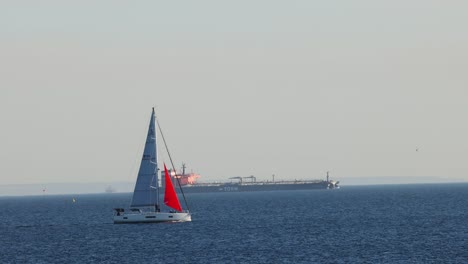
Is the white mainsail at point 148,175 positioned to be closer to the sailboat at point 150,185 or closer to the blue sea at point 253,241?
the sailboat at point 150,185

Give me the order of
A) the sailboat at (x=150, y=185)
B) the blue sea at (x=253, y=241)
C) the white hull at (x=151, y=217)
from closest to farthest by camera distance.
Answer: the blue sea at (x=253, y=241)
the sailboat at (x=150, y=185)
the white hull at (x=151, y=217)

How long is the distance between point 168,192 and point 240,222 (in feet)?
48.4

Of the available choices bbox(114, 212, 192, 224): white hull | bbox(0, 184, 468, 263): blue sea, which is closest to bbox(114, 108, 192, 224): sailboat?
bbox(114, 212, 192, 224): white hull

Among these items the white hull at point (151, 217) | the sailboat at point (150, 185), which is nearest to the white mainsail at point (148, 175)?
the sailboat at point (150, 185)

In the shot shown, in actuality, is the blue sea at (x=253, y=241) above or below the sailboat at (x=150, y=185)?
below

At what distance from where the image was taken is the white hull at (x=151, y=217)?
11894 cm

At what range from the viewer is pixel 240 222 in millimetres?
129375

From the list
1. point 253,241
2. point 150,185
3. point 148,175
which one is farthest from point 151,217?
point 253,241

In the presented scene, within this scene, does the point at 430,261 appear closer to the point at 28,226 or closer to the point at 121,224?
the point at 121,224

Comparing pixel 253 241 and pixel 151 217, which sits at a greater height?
pixel 151 217

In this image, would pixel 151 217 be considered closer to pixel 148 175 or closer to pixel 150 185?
pixel 150 185

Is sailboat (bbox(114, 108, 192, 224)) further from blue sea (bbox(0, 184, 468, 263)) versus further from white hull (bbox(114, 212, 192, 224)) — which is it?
blue sea (bbox(0, 184, 468, 263))

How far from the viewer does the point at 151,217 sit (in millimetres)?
119688

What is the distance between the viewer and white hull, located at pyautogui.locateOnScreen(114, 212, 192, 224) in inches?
4683
